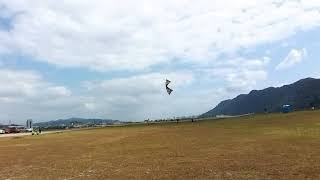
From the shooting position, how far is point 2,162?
44.2 meters

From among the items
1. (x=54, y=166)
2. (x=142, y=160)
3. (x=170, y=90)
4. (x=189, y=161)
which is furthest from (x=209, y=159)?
(x=170, y=90)

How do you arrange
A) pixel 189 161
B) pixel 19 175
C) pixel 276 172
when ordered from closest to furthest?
pixel 276 172, pixel 19 175, pixel 189 161

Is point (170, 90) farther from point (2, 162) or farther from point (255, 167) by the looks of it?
point (255, 167)

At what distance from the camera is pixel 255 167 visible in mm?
31078

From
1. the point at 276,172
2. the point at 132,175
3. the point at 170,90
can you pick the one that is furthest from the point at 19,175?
the point at 170,90

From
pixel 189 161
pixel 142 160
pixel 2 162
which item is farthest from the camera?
pixel 2 162

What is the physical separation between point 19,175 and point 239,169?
13.6 m

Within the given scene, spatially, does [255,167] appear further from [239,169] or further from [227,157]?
[227,157]

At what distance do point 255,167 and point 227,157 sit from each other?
23.0 ft

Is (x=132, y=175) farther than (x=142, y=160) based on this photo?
No

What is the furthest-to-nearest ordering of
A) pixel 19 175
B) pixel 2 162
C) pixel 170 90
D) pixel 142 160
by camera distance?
pixel 170 90
pixel 2 162
pixel 142 160
pixel 19 175

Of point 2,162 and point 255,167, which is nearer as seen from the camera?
point 255,167

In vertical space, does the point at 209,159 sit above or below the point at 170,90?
below

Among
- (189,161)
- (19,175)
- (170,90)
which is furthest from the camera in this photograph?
(170,90)
